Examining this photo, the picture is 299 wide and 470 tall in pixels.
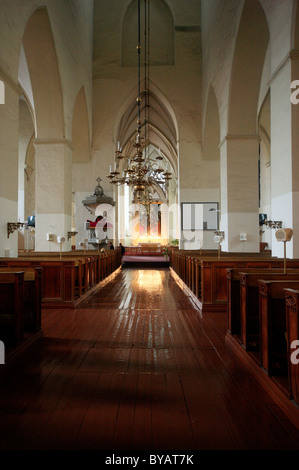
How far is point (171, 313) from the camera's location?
410 cm

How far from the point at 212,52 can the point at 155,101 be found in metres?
4.51

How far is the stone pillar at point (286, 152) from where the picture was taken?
171 inches

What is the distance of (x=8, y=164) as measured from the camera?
192 inches

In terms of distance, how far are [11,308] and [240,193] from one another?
616 centimetres

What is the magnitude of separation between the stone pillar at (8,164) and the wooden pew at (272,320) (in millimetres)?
4072

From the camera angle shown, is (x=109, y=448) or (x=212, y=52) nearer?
(x=109, y=448)

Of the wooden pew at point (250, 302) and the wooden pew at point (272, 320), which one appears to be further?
the wooden pew at point (250, 302)
